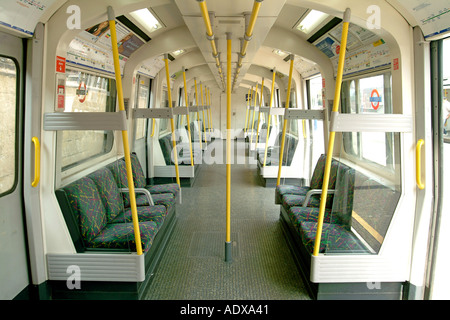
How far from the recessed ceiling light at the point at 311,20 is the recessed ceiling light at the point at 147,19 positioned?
1.81m

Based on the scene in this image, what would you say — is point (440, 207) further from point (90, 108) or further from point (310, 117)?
point (90, 108)

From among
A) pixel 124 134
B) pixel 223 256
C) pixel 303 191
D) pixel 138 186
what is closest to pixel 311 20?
pixel 303 191

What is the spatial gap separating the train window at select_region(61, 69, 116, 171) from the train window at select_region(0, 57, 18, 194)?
0.54m

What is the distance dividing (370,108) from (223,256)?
2509 millimetres

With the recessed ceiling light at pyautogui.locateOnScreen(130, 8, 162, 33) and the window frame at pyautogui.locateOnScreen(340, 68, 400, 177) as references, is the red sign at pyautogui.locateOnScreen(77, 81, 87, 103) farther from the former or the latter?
the window frame at pyautogui.locateOnScreen(340, 68, 400, 177)

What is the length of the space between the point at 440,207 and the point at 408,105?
2.80ft

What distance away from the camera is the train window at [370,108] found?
2979 mm

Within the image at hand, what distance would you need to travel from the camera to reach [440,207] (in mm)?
2668

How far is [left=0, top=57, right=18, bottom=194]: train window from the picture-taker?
245cm

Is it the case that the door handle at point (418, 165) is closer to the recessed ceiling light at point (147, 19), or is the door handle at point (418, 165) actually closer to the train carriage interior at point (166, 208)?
the train carriage interior at point (166, 208)

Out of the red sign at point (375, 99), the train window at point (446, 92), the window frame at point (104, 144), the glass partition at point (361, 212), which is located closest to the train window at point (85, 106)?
the window frame at point (104, 144)

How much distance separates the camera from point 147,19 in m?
4.02

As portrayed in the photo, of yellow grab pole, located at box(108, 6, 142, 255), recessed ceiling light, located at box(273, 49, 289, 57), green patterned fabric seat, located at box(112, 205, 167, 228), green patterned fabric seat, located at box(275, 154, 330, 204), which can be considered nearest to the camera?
yellow grab pole, located at box(108, 6, 142, 255)

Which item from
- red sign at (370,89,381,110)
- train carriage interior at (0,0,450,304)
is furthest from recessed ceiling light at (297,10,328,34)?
red sign at (370,89,381,110)
